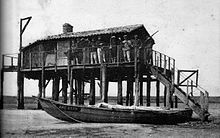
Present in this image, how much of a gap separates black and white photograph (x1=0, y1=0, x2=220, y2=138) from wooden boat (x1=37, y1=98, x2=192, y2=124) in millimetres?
52

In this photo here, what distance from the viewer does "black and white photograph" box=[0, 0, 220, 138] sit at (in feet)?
40.5

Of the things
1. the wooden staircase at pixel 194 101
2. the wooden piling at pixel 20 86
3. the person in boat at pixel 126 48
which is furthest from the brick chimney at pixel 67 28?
the wooden staircase at pixel 194 101

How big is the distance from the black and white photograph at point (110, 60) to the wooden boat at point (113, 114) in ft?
0.17

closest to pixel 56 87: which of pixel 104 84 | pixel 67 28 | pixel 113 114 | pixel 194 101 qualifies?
pixel 67 28

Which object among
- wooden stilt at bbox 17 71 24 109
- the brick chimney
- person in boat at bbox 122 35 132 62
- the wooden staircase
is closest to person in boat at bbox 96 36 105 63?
person in boat at bbox 122 35 132 62

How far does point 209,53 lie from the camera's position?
11367 millimetres

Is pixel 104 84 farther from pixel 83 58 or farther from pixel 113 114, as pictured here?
pixel 113 114

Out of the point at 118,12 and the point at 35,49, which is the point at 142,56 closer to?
the point at 118,12

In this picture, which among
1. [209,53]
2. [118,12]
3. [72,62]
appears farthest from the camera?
[72,62]

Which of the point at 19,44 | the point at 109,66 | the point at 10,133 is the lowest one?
the point at 10,133

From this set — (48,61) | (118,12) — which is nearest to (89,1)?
(118,12)

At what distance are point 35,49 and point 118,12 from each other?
13.2 m

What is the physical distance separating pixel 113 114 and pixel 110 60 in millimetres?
5061

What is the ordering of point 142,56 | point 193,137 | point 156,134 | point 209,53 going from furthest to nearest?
point 142,56
point 156,134
point 193,137
point 209,53
